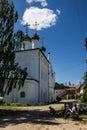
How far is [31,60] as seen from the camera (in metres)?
48.2

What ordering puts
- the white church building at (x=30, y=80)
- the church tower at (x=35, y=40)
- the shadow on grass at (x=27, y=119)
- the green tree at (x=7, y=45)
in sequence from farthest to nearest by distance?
the church tower at (x=35, y=40), the white church building at (x=30, y=80), the green tree at (x=7, y=45), the shadow on grass at (x=27, y=119)

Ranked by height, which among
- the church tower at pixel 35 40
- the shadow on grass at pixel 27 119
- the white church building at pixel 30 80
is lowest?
the shadow on grass at pixel 27 119

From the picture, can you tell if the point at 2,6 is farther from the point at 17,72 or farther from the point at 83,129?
the point at 83,129

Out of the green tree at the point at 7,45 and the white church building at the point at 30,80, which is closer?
the green tree at the point at 7,45

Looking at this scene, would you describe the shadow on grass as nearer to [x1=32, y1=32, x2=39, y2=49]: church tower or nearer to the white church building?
the white church building

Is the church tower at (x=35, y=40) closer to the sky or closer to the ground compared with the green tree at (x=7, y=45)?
closer to the sky

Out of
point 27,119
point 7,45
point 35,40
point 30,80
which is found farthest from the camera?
point 35,40

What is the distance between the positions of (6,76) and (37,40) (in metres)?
27.3

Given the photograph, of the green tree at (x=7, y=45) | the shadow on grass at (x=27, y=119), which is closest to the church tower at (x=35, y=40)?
the green tree at (x=7, y=45)

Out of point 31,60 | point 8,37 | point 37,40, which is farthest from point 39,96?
point 8,37

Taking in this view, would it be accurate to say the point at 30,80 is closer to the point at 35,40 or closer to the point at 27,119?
the point at 35,40

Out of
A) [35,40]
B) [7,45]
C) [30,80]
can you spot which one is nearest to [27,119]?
[7,45]

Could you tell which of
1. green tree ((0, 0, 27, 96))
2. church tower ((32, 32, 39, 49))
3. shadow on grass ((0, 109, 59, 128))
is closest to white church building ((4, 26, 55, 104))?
church tower ((32, 32, 39, 49))

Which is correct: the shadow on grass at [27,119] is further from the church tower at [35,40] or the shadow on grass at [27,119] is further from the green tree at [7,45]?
the church tower at [35,40]
